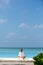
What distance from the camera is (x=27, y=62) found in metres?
11.1

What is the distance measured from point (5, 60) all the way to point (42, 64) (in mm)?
2029

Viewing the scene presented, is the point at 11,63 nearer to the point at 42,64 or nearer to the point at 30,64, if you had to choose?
the point at 30,64

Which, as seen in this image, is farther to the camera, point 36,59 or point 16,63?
point 36,59

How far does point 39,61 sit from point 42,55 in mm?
467

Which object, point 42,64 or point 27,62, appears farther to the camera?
point 42,64

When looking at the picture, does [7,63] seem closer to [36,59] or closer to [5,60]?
[5,60]

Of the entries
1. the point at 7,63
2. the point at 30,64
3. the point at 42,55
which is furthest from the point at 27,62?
the point at 42,55

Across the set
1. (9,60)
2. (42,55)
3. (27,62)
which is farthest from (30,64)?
(42,55)

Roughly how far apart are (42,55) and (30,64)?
5.79 ft

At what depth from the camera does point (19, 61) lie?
1109cm

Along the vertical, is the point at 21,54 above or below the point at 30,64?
above

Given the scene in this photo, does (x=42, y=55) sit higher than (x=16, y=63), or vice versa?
(x=42, y=55)

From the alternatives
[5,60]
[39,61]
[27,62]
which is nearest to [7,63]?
[5,60]

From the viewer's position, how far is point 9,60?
11.1 metres
